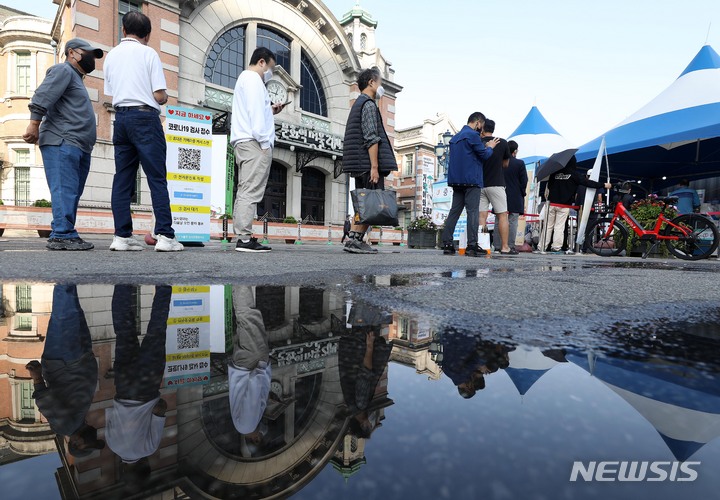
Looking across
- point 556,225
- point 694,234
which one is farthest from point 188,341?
point 556,225

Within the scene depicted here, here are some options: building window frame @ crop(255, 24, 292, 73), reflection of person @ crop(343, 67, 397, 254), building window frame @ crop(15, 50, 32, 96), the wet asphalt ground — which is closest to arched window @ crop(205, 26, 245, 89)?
building window frame @ crop(255, 24, 292, 73)

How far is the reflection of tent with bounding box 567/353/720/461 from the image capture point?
1.43 ft

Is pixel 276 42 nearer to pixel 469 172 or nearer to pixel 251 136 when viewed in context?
pixel 469 172

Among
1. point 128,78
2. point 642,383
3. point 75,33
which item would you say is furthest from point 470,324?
point 75,33

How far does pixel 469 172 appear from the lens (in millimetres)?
4605

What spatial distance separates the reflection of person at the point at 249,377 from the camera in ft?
1.47

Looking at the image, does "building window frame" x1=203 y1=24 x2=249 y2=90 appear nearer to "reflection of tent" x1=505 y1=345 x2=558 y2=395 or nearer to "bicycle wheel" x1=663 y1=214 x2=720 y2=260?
"bicycle wheel" x1=663 y1=214 x2=720 y2=260

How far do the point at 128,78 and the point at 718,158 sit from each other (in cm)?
1271

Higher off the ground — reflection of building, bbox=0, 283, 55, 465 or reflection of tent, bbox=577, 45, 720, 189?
reflection of tent, bbox=577, 45, 720, 189

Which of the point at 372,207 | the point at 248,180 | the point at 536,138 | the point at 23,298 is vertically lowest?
the point at 23,298

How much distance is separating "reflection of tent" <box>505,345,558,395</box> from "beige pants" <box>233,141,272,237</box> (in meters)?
3.29

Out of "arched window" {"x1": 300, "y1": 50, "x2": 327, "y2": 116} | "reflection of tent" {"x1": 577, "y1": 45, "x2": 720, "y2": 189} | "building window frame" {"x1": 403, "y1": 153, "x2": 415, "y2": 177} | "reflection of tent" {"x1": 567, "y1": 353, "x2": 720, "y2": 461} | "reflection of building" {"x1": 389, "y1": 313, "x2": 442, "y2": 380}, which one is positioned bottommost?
"reflection of building" {"x1": 389, "y1": 313, "x2": 442, "y2": 380}

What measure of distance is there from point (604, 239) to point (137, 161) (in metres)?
6.33

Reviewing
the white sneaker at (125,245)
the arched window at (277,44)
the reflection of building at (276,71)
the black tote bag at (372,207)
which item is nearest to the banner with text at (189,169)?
the white sneaker at (125,245)
